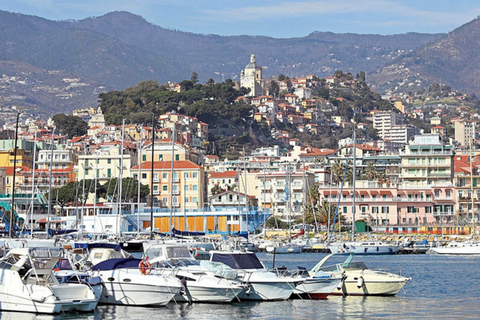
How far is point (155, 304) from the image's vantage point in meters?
31.2

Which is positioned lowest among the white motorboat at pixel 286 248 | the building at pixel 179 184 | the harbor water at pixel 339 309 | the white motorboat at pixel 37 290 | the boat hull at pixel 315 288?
the white motorboat at pixel 286 248

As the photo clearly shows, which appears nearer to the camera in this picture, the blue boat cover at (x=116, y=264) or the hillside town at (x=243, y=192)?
the blue boat cover at (x=116, y=264)

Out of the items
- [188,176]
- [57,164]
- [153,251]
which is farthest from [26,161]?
[153,251]

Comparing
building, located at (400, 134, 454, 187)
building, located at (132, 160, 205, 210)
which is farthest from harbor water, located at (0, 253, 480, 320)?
building, located at (132, 160, 205, 210)

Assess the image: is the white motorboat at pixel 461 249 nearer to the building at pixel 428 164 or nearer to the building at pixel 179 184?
the building at pixel 428 164

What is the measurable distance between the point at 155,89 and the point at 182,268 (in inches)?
6617

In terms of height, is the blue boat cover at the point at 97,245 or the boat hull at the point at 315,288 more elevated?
the blue boat cover at the point at 97,245

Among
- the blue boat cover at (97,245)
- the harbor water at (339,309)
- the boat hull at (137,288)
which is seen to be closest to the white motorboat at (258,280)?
the harbor water at (339,309)

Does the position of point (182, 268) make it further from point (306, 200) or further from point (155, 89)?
point (155, 89)

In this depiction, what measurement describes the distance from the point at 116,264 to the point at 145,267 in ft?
3.52

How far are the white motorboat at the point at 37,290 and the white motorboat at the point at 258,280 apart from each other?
613 cm

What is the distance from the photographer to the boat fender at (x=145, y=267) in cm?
3148

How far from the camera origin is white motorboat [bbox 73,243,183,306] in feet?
102

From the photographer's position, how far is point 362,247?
70188mm
